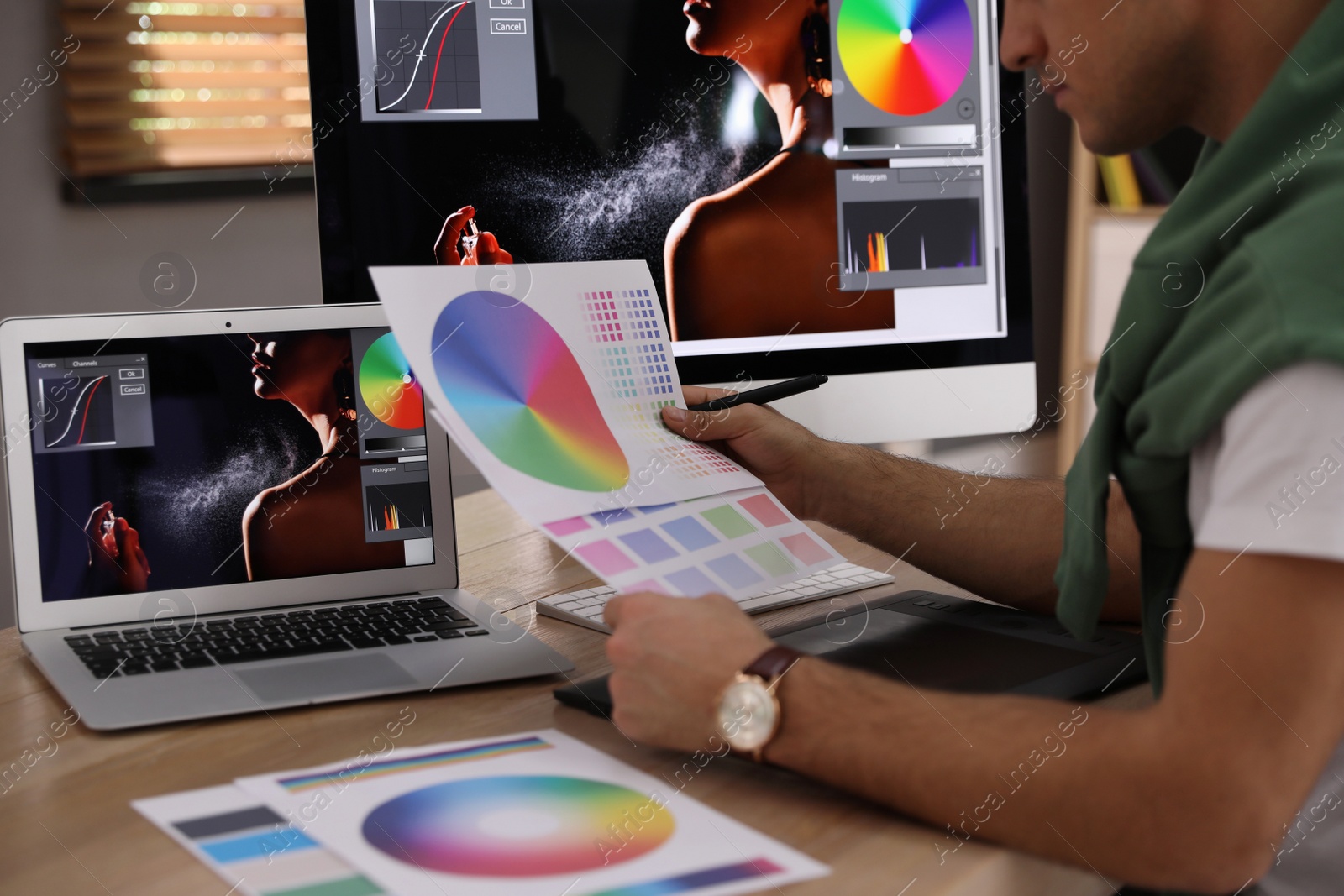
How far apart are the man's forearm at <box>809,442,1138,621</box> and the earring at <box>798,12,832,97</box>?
35 cm

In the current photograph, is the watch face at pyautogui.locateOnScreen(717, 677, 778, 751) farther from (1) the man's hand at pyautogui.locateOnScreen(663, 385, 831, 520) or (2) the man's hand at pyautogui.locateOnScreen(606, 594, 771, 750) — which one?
(1) the man's hand at pyautogui.locateOnScreen(663, 385, 831, 520)

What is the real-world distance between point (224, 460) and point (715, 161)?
500 millimetres

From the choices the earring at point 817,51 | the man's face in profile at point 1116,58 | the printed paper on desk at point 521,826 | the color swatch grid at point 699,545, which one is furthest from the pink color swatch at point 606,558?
the earring at point 817,51

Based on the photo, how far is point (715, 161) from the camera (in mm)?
992

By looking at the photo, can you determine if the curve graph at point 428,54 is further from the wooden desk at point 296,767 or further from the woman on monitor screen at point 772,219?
the wooden desk at point 296,767

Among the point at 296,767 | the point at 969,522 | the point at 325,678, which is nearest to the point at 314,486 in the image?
the point at 325,678

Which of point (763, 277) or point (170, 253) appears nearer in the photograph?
point (763, 277)

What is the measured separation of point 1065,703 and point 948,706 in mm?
57

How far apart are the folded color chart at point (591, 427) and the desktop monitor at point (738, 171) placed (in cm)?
15

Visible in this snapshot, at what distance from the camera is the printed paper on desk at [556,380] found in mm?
677

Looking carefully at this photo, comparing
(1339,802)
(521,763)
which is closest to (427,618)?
(521,763)

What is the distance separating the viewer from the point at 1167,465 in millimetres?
562

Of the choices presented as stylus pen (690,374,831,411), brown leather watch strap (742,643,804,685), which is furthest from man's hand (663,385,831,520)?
brown leather watch strap (742,643,804,685)

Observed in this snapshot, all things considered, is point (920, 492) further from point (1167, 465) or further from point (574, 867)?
point (574, 867)
